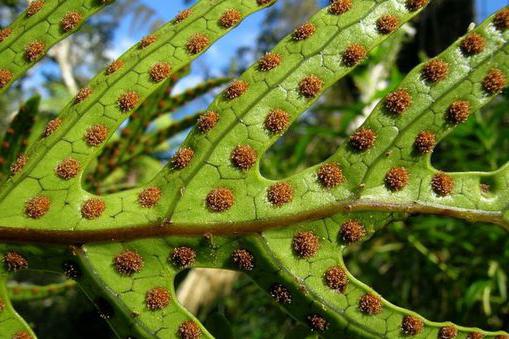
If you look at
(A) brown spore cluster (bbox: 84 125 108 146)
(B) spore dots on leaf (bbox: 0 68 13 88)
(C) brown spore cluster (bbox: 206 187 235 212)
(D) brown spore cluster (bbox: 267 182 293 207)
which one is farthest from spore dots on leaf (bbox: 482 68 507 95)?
(B) spore dots on leaf (bbox: 0 68 13 88)

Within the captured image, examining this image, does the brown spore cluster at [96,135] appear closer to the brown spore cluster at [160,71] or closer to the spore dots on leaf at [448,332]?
the brown spore cluster at [160,71]

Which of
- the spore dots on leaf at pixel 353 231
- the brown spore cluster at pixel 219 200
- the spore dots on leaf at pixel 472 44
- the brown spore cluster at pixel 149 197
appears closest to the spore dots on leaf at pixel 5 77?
the brown spore cluster at pixel 149 197

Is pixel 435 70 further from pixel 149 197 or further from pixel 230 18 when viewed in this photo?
pixel 149 197

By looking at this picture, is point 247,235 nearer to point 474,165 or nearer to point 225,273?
point 225,273

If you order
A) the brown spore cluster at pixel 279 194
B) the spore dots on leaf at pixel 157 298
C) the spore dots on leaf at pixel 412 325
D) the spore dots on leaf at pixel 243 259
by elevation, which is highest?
the brown spore cluster at pixel 279 194

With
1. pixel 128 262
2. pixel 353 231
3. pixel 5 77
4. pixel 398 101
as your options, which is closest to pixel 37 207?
pixel 128 262

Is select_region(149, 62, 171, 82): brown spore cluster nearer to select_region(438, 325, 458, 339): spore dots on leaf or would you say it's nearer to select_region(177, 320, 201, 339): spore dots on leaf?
select_region(177, 320, 201, 339): spore dots on leaf

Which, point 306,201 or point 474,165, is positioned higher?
point 306,201

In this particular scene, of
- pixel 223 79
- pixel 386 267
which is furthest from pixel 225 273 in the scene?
pixel 386 267
